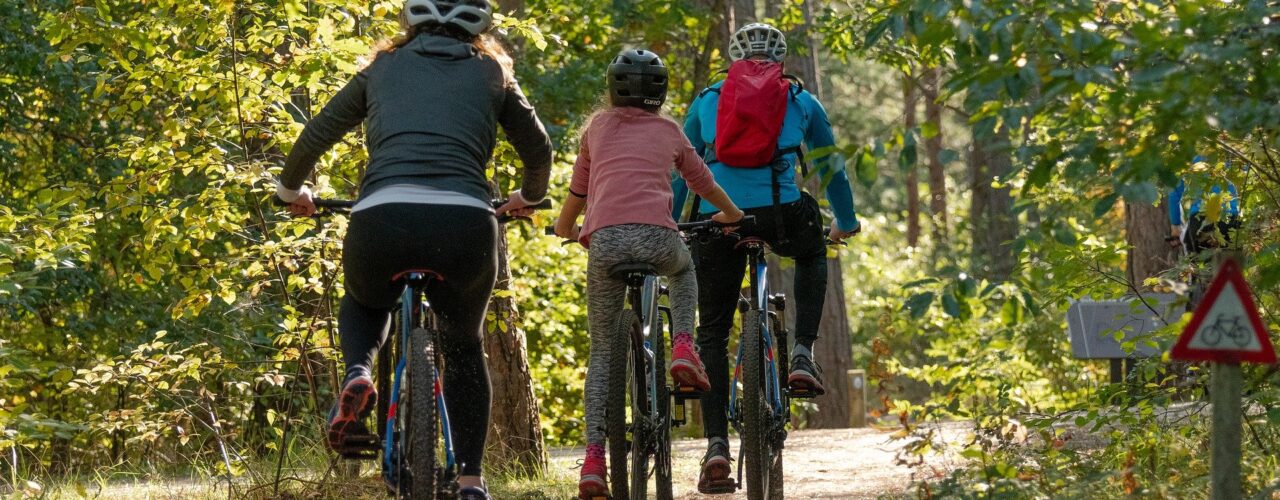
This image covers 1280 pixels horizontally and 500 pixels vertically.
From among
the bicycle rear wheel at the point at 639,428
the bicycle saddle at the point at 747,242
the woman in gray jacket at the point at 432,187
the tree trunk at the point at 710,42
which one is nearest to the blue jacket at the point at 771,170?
the bicycle saddle at the point at 747,242

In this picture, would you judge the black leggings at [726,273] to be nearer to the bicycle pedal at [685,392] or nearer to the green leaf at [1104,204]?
the bicycle pedal at [685,392]

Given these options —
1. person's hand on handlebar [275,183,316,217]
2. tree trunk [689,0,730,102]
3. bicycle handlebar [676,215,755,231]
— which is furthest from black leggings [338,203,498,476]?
tree trunk [689,0,730,102]

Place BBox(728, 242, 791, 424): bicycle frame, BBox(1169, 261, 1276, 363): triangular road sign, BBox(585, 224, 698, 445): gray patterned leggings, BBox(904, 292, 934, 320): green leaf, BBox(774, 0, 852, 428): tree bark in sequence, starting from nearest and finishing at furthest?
BBox(1169, 261, 1276, 363): triangular road sign, BBox(904, 292, 934, 320): green leaf, BBox(585, 224, 698, 445): gray patterned leggings, BBox(728, 242, 791, 424): bicycle frame, BBox(774, 0, 852, 428): tree bark

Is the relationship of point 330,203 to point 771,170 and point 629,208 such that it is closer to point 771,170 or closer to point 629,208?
point 629,208

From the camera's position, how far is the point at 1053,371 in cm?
1869

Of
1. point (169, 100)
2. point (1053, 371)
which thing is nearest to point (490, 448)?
point (169, 100)

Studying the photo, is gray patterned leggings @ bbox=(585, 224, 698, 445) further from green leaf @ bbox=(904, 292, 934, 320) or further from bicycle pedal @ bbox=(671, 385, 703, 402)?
green leaf @ bbox=(904, 292, 934, 320)

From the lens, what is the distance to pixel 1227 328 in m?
3.84

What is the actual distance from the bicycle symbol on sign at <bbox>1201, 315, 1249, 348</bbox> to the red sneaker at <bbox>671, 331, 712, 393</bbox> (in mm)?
2151

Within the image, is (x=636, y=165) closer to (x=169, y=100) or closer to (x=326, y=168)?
(x=326, y=168)

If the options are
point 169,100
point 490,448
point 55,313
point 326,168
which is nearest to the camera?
point 326,168

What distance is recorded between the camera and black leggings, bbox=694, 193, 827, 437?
20.9 ft

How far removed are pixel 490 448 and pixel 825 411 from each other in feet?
30.1

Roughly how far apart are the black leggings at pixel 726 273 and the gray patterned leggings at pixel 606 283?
0.89 meters
